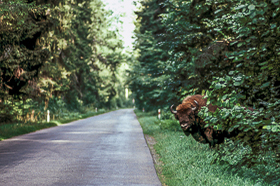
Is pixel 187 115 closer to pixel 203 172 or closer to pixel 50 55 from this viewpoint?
pixel 203 172

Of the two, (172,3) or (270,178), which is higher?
(172,3)

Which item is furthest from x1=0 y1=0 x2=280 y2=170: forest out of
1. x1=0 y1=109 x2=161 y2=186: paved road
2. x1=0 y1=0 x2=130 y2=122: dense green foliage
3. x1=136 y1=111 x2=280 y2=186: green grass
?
x1=0 y1=109 x2=161 y2=186: paved road

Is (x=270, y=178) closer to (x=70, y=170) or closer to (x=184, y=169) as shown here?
(x=184, y=169)

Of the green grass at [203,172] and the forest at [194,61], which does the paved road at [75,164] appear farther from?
the forest at [194,61]

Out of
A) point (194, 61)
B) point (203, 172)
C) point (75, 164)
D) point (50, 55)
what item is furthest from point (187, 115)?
point (50, 55)

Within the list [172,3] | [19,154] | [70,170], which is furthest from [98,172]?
[172,3]

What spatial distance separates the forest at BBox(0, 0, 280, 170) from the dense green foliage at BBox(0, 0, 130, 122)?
60 mm

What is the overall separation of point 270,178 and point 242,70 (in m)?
2.36

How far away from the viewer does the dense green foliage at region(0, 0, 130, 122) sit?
14711 millimetres

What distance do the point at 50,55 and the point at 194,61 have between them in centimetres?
1850

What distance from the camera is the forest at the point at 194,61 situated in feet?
16.1

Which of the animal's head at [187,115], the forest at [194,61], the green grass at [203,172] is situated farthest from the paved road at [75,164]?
the forest at [194,61]

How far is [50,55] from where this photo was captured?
1019 inches

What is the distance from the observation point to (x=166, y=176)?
7.39 metres
